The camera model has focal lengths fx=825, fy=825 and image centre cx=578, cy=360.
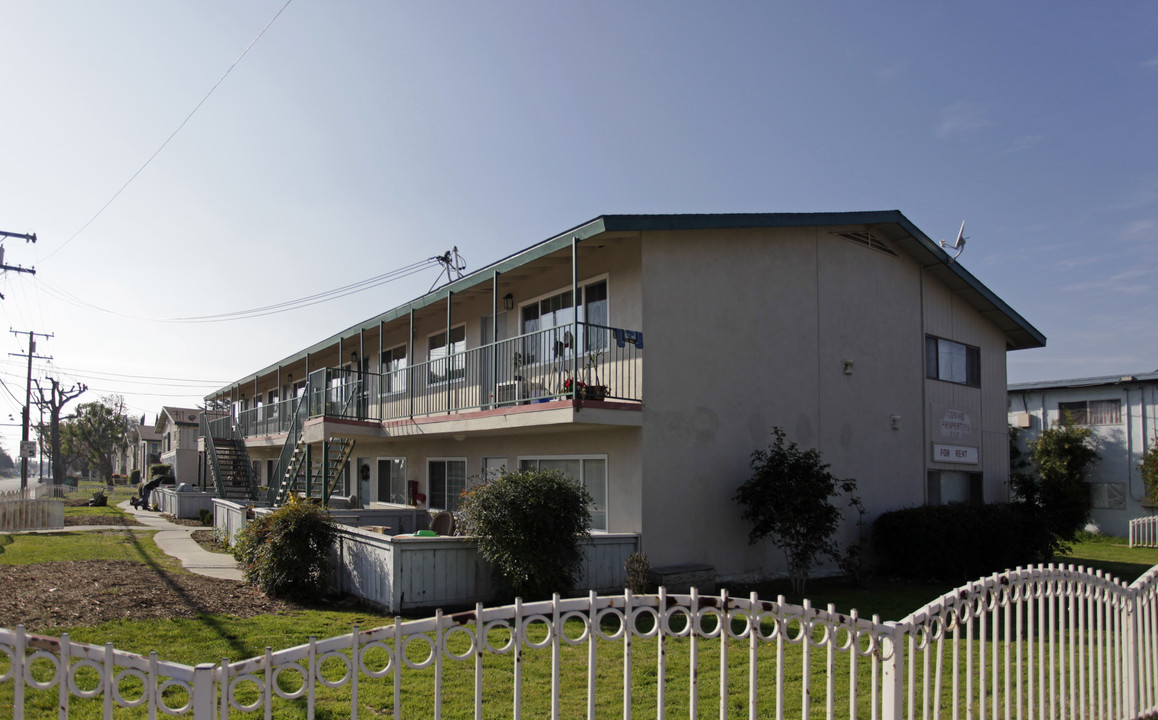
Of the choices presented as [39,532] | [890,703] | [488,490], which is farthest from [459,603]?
[39,532]

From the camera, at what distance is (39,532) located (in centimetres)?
2283

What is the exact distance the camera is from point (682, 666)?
764cm

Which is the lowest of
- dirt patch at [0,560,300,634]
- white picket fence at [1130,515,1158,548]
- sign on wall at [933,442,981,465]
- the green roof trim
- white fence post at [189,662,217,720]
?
white picket fence at [1130,515,1158,548]

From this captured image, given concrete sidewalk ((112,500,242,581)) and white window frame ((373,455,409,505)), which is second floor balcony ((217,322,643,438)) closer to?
white window frame ((373,455,409,505))

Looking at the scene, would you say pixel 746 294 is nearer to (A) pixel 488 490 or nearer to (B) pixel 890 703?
(A) pixel 488 490

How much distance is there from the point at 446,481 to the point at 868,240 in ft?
34.0

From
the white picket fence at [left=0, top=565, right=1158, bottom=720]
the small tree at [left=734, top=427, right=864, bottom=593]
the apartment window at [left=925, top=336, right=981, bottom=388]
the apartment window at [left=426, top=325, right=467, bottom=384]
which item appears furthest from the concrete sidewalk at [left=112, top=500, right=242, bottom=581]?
the apartment window at [left=925, top=336, right=981, bottom=388]

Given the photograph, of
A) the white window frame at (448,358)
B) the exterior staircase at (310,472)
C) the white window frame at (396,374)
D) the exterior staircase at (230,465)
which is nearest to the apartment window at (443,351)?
the white window frame at (448,358)

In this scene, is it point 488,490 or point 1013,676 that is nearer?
point 1013,676

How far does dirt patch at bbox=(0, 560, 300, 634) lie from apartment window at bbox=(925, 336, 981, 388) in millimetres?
13698

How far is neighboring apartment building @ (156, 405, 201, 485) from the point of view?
47062 mm

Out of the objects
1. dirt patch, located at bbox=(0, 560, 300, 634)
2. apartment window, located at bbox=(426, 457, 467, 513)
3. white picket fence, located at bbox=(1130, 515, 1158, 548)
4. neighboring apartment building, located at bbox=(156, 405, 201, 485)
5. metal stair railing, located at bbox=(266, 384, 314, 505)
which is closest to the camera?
dirt patch, located at bbox=(0, 560, 300, 634)

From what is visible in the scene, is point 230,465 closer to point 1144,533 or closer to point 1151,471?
point 1144,533

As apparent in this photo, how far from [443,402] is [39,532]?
13380mm
